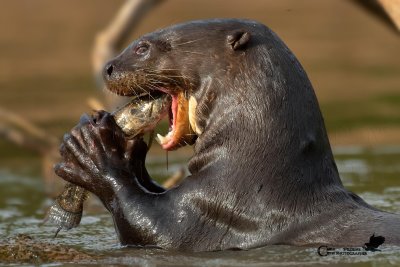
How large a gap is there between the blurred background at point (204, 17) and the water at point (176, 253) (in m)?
0.02

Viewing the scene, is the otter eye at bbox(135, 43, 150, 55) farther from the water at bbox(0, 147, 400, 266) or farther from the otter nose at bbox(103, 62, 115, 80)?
the water at bbox(0, 147, 400, 266)

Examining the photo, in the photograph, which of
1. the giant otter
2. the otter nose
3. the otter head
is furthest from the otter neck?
the otter nose

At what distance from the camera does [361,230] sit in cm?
532

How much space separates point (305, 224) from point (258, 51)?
0.83 metres

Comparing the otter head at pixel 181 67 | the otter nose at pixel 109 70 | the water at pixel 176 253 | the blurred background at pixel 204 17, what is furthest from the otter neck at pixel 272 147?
the blurred background at pixel 204 17

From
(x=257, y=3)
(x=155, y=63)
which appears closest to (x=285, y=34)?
(x=257, y=3)

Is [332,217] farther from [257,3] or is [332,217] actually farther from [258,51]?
[257,3]

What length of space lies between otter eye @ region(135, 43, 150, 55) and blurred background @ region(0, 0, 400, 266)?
5.39ft

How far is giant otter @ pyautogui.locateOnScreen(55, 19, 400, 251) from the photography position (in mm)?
5422

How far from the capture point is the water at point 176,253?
5225mm

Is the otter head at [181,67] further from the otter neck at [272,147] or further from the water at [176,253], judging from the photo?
the water at [176,253]

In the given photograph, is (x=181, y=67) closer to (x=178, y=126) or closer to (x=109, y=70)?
(x=178, y=126)

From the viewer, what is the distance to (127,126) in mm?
5949

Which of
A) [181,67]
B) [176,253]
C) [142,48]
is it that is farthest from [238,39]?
[176,253]
